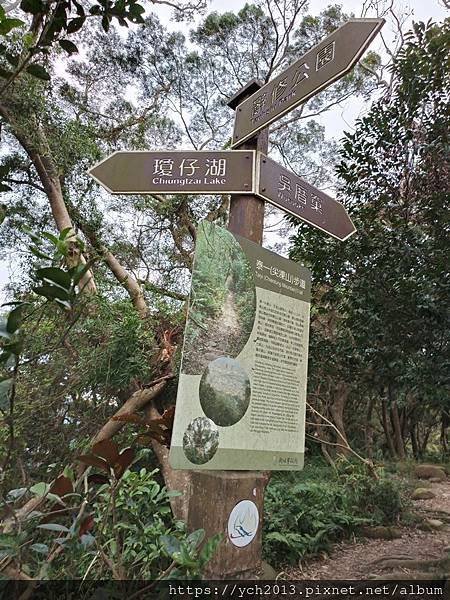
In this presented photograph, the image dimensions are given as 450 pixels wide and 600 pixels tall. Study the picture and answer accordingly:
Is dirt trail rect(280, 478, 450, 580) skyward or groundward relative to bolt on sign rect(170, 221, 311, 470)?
groundward

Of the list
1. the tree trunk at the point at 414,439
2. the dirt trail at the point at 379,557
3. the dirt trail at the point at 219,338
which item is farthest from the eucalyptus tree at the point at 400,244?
the tree trunk at the point at 414,439

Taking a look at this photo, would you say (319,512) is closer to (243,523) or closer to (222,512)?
(243,523)

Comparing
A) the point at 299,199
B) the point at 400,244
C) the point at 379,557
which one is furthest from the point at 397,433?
the point at 299,199

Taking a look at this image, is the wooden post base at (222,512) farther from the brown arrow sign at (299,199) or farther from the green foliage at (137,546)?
the brown arrow sign at (299,199)

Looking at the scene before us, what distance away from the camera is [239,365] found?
173 cm

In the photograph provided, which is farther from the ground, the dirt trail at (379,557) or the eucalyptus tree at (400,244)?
the eucalyptus tree at (400,244)

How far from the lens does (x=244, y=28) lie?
11141 millimetres

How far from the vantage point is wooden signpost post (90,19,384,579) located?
1.88 m

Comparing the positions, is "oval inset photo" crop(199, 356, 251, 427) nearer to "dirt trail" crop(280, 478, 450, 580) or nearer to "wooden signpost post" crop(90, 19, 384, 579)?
"wooden signpost post" crop(90, 19, 384, 579)

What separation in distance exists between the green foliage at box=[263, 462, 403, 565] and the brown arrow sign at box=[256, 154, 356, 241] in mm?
3035

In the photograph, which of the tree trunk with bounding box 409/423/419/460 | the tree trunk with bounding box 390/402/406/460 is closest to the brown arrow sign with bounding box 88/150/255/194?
the tree trunk with bounding box 390/402/406/460

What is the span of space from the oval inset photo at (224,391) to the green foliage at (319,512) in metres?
2.87

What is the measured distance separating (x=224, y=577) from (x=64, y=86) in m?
9.69

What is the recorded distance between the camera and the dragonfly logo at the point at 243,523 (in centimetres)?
166
